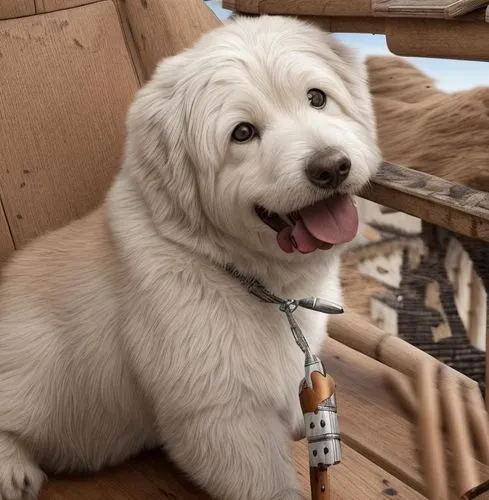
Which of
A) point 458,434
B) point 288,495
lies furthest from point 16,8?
point 458,434

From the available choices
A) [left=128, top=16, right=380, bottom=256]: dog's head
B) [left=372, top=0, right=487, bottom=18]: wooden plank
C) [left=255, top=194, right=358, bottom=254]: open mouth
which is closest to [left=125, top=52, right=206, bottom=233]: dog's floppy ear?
[left=128, top=16, right=380, bottom=256]: dog's head

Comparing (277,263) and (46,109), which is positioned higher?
(46,109)

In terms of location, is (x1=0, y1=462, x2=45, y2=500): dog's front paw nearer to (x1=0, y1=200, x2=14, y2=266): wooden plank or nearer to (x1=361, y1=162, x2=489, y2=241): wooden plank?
(x1=0, y1=200, x2=14, y2=266): wooden plank

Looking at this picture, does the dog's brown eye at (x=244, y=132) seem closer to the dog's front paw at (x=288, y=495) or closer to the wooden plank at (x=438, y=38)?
the wooden plank at (x=438, y=38)

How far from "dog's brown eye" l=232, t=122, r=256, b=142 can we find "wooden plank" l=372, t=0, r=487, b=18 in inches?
11.0

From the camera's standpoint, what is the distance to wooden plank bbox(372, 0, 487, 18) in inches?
39.5

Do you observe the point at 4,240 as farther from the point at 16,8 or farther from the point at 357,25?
the point at 357,25

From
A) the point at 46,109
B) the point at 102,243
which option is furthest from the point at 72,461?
the point at 46,109

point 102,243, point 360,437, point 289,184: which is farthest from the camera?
point 360,437

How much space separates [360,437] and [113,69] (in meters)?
0.74

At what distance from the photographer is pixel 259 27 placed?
104 cm

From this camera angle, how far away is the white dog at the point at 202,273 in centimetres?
96

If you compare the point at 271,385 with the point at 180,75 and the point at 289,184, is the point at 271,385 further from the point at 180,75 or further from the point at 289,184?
the point at 180,75

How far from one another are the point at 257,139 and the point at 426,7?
289 mm
